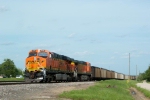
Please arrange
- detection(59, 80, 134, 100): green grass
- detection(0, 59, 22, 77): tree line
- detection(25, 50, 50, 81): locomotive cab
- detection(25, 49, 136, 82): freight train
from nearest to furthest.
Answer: detection(59, 80, 134, 100): green grass → detection(25, 50, 50, 81): locomotive cab → detection(25, 49, 136, 82): freight train → detection(0, 59, 22, 77): tree line

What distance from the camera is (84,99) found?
1602 centimetres

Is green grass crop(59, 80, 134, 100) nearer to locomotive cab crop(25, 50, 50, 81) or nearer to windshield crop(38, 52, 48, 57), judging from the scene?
locomotive cab crop(25, 50, 50, 81)

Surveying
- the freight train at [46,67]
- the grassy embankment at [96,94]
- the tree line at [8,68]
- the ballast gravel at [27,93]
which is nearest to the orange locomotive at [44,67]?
the freight train at [46,67]

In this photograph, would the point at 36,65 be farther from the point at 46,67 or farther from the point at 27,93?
the point at 27,93

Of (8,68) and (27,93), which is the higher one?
(8,68)

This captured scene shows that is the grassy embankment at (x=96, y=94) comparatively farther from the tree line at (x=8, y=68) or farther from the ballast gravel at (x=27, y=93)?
the tree line at (x=8, y=68)

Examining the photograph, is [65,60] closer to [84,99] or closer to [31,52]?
[31,52]

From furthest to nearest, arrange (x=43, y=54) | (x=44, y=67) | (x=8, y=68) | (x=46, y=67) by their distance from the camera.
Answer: (x=8, y=68) → (x=43, y=54) → (x=46, y=67) → (x=44, y=67)

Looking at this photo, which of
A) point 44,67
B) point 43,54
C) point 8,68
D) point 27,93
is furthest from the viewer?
point 8,68

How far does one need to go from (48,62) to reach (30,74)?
281 centimetres

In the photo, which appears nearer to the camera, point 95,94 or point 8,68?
point 95,94

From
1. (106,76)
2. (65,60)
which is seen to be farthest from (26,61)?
(106,76)

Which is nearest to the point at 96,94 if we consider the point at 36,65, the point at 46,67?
the point at 46,67

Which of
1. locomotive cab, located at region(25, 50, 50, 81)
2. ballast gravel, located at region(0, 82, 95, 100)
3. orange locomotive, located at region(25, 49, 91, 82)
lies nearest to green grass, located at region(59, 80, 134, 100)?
ballast gravel, located at region(0, 82, 95, 100)
